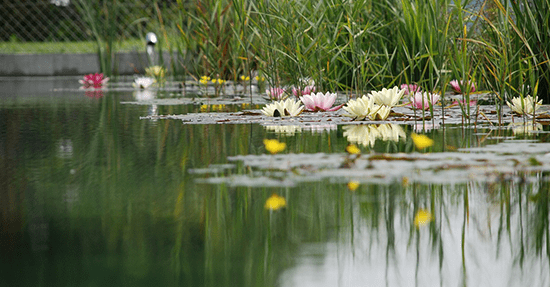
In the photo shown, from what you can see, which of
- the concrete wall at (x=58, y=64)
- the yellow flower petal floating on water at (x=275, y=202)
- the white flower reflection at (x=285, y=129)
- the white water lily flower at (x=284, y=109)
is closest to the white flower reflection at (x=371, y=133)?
the white flower reflection at (x=285, y=129)

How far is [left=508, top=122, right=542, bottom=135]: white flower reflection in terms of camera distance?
7.37 ft

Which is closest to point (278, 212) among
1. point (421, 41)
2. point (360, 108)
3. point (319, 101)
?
point (360, 108)

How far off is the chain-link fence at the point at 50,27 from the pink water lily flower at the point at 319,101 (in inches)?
272

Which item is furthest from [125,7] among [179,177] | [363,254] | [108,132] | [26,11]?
[363,254]

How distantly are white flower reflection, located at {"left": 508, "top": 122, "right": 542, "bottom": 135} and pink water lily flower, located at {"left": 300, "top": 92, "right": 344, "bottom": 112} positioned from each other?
2.17 feet

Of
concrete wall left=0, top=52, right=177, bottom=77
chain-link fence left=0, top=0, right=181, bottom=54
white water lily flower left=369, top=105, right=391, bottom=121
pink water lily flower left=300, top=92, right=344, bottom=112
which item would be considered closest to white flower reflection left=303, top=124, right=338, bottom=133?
white water lily flower left=369, top=105, right=391, bottom=121

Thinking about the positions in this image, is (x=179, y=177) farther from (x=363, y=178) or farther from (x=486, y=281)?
(x=486, y=281)

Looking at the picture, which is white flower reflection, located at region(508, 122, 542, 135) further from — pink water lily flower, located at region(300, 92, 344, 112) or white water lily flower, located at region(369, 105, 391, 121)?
pink water lily flower, located at region(300, 92, 344, 112)

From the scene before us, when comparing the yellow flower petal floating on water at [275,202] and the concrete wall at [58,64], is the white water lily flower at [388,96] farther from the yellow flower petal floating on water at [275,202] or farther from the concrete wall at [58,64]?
the concrete wall at [58,64]

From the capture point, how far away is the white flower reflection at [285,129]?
2.34 meters

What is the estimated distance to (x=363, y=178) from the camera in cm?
145

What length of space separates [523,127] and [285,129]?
30.5 inches

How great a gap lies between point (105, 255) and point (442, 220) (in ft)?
1.68

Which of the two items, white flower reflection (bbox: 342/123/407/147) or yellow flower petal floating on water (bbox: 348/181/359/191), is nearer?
yellow flower petal floating on water (bbox: 348/181/359/191)
